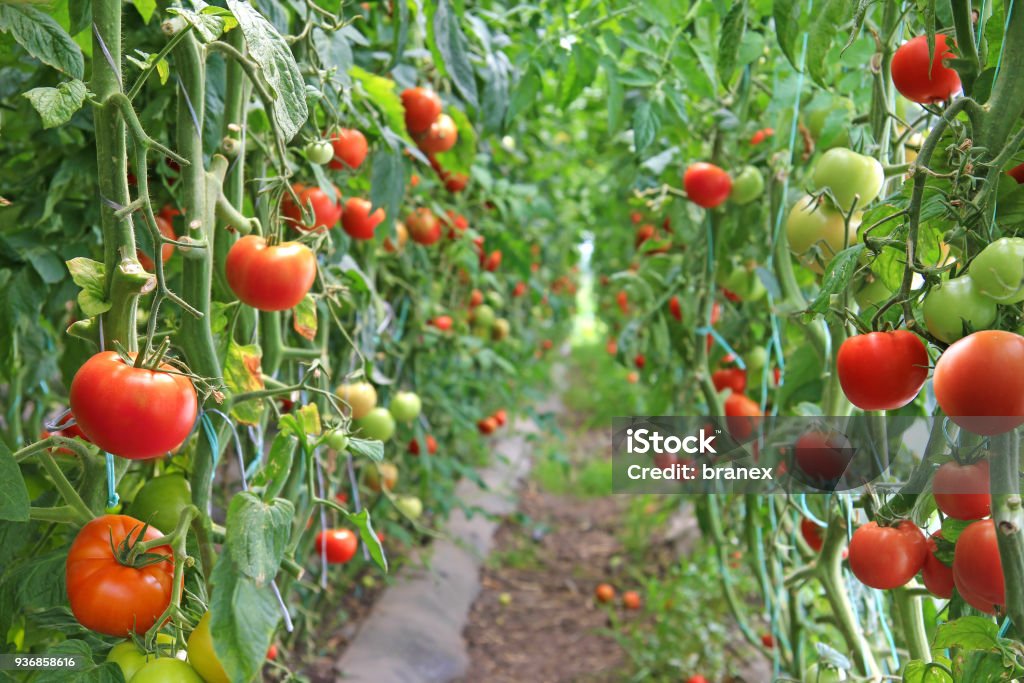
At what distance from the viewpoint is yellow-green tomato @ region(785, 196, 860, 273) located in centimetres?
99

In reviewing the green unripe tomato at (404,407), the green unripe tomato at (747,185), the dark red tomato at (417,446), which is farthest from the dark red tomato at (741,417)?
the dark red tomato at (417,446)

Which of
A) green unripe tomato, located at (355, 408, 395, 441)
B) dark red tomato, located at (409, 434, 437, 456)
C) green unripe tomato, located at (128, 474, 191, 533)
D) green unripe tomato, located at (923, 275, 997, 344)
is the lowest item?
green unripe tomato, located at (128, 474, 191, 533)

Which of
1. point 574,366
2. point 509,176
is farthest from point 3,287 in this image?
point 574,366

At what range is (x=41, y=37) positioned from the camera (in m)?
0.70

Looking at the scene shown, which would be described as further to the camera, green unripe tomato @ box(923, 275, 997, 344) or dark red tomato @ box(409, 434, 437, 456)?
dark red tomato @ box(409, 434, 437, 456)

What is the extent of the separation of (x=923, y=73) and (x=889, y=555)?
478mm

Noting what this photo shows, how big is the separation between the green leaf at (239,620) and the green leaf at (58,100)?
0.37 m

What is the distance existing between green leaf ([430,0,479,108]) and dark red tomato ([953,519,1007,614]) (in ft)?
3.00

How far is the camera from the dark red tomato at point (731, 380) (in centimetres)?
183

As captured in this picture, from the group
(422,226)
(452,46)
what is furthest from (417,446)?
(452,46)

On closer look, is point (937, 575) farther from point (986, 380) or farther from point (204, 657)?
point (204, 657)

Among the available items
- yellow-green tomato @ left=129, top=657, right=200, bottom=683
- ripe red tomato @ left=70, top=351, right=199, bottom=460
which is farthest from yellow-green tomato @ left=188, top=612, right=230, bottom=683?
ripe red tomato @ left=70, top=351, right=199, bottom=460

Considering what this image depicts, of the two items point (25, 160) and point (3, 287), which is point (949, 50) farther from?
point (25, 160)

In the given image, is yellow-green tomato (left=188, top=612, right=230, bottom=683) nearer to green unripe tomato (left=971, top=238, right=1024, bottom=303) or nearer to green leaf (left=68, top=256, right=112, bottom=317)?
green leaf (left=68, top=256, right=112, bottom=317)
